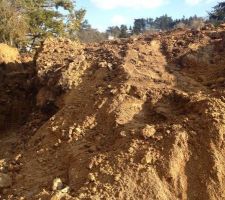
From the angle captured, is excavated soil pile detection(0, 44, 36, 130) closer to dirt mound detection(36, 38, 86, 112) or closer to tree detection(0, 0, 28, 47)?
dirt mound detection(36, 38, 86, 112)

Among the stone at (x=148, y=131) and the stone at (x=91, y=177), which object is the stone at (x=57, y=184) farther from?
the stone at (x=148, y=131)

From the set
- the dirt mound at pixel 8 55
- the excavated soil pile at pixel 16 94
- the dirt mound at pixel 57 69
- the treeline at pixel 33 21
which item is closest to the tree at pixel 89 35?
the treeline at pixel 33 21

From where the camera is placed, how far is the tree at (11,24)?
23938mm

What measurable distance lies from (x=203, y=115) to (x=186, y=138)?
1.44 feet

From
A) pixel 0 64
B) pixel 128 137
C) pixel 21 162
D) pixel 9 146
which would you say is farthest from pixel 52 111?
pixel 0 64

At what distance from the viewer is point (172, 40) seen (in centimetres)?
852

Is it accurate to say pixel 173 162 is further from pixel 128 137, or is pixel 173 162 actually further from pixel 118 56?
pixel 118 56

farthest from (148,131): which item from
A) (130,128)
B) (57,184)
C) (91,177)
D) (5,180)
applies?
(5,180)

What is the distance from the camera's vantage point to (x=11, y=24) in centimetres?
2412

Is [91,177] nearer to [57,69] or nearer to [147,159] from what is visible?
[147,159]

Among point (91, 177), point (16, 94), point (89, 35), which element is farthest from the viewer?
point (89, 35)

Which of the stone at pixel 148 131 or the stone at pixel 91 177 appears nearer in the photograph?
the stone at pixel 91 177

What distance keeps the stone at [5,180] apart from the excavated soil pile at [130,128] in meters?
0.03

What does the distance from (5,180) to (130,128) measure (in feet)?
6.06
